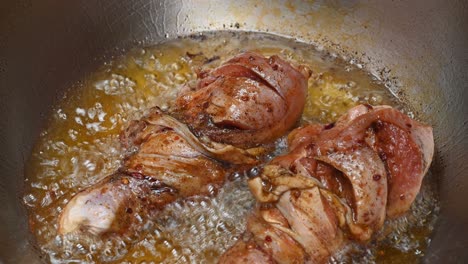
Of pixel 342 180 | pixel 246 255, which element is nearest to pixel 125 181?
pixel 246 255

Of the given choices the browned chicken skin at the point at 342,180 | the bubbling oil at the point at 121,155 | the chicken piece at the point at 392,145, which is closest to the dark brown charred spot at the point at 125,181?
the bubbling oil at the point at 121,155

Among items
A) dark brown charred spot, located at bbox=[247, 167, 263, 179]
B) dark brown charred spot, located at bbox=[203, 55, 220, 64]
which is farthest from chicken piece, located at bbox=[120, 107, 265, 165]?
dark brown charred spot, located at bbox=[203, 55, 220, 64]

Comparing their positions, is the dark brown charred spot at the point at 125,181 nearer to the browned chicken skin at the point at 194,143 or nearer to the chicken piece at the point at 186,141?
the browned chicken skin at the point at 194,143


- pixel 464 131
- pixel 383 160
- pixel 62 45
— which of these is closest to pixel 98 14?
pixel 62 45

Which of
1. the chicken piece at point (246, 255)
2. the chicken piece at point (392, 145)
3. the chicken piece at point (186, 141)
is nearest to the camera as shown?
the chicken piece at point (246, 255)

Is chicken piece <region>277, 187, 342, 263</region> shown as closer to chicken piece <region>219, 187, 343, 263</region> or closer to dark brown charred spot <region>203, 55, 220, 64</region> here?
chicken piece <region>219, 187, 343, 263</region>
